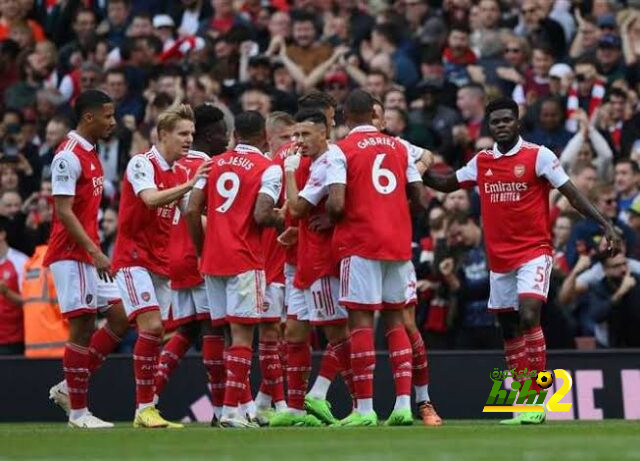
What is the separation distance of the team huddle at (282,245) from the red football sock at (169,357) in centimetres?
1

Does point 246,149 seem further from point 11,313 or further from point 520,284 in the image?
point 11,313

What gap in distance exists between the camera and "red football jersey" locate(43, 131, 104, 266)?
587 inches

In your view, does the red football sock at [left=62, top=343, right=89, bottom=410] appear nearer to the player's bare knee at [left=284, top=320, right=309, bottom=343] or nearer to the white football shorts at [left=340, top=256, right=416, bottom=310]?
the player's bare knee at [left=284, top=320, right=309, bottom=343]

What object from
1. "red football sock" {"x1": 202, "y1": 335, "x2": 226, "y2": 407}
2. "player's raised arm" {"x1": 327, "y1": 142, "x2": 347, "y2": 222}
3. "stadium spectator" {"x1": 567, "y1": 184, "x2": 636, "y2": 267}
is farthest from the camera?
"stadium spectator" {"x1": 567, "y1": 184, "x2": 636, "y2": 267}

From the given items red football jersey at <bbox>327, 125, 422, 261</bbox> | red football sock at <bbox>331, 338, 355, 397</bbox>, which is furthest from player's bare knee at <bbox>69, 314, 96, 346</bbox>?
red football jersey at <bbox>327, 125, 422, 261</bbox>

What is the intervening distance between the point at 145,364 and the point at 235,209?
1.47 meters

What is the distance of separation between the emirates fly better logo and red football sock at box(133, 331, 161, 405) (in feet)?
9.66

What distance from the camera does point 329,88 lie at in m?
22.8

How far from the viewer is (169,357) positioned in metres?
15.7

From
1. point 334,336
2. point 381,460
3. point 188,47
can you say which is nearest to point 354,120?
point 334,336

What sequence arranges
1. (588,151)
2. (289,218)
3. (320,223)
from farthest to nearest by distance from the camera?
(588,151) → (289,218) → (320,223)

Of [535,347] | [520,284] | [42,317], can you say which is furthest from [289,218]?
[42,317]

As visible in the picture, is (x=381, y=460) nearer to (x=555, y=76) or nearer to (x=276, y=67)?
(x=555, y=76)

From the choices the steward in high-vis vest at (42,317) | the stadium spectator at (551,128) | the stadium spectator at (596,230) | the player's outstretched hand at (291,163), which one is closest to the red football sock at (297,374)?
the player's outstretched hand at (291,163)
